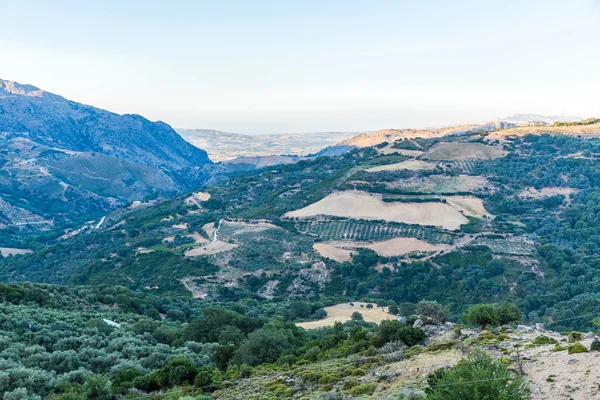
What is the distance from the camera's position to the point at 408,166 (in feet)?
367

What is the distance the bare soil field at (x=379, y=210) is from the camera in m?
86.7

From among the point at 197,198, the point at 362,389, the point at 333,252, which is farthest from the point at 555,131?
the point at 362,389

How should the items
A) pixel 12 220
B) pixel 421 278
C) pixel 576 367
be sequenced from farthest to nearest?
pixel 12 220 < pixel 421 278 < pixel 576 367

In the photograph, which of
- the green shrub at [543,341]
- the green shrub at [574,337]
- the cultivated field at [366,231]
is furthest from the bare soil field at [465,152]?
the green shrub at [574,337]

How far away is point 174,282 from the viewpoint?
73438mm

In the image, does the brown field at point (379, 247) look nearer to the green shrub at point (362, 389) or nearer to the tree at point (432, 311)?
the tree at point (432, 311)

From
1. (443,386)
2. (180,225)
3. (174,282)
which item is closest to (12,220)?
(180,225)

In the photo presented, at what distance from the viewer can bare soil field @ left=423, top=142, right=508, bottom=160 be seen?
11825 centimetres

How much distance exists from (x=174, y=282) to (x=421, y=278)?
3264 centimetres

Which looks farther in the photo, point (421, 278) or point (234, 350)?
point (421, 278)

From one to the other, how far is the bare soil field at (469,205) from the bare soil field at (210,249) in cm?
3749

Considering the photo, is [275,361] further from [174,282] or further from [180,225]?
[180,225]

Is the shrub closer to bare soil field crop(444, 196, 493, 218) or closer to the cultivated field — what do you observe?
the cultivated field

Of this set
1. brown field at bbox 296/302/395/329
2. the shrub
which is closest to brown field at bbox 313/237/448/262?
brown field at bbox 296/302/395/329
